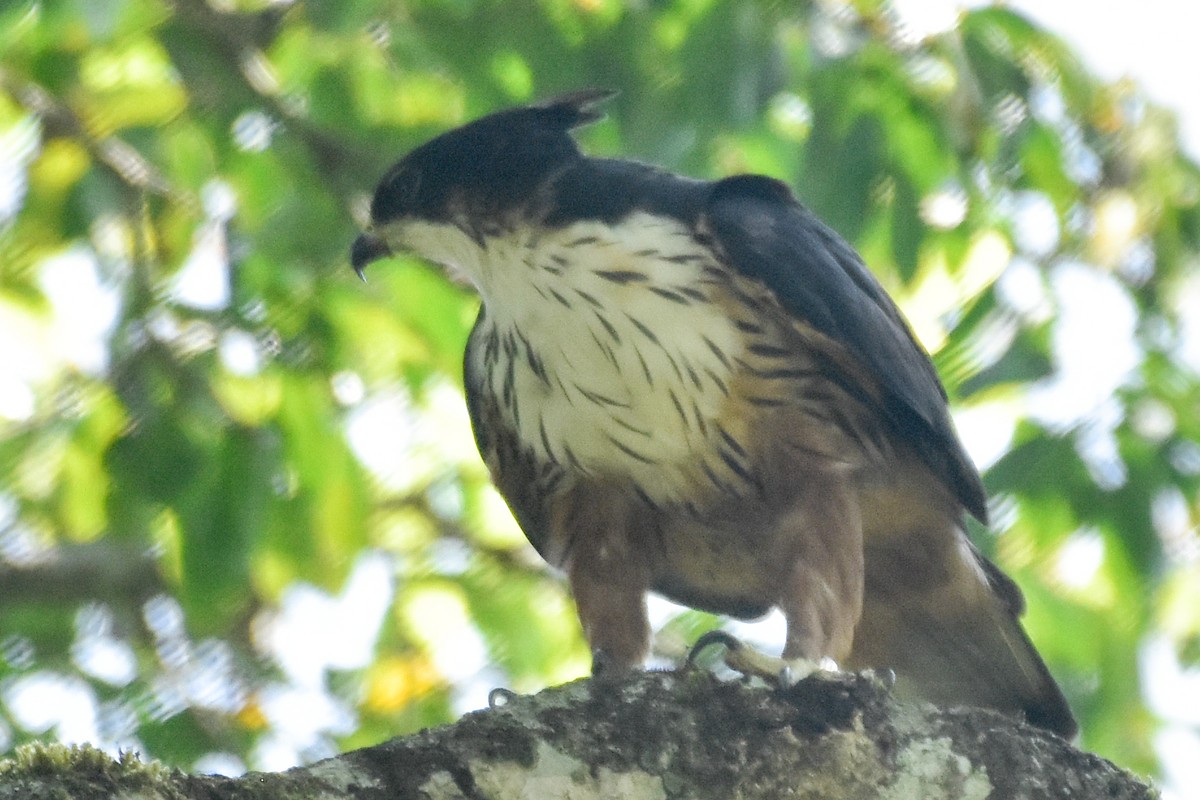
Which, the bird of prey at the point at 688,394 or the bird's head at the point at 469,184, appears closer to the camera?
the bird of prey at the point at 688,394

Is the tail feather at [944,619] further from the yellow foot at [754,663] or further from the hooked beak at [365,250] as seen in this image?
the hooked beak at [365,250]

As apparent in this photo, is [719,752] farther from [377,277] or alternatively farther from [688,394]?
[377,277]

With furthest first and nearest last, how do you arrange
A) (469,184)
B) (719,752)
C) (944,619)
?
(944,619)
(469,184)
(719,752)

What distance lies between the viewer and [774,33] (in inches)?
173

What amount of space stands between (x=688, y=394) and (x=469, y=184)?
2.54 feet

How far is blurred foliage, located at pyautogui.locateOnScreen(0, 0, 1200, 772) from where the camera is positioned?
447cm

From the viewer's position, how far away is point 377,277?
16.6 feet

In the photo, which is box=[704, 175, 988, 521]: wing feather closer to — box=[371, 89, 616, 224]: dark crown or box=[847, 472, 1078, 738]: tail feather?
box=[847, 472, 1078, 738]: tail feather

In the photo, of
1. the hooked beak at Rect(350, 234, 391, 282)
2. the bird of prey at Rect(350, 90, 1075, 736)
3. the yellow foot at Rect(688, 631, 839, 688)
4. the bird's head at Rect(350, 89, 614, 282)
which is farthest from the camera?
the hooked beak at Rect(350, 234, 391, 282)

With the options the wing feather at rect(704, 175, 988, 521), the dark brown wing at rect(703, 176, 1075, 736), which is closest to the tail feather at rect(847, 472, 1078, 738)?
the dark brown wing at rect(703, 176, 1075, 736)

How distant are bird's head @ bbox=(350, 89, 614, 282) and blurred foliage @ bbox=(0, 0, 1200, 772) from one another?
0.50 m

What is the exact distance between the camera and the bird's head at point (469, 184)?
397 cm

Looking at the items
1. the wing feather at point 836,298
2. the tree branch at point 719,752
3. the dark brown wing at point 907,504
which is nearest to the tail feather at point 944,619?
the dark brown wing at point 907,504

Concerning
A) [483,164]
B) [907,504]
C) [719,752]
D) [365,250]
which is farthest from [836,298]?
[719,752]
